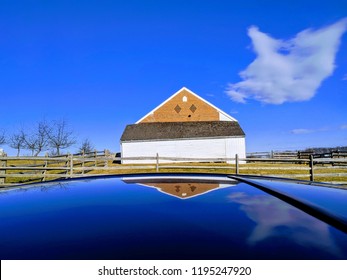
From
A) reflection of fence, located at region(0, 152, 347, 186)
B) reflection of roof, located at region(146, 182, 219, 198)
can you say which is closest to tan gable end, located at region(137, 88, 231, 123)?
reflection of fence, located at region(0, 152, 347, 186)

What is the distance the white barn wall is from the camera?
30.8 metres

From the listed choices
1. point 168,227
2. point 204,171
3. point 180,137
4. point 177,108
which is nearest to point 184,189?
point 168,227

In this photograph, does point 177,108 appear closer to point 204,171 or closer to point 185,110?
point 185,110

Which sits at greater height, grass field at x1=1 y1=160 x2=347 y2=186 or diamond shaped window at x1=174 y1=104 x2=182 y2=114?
diamond shaped window at x1=174 y1=104 x2=182 y2=114

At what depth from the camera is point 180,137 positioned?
102 feet

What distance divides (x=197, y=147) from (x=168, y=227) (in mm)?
29997

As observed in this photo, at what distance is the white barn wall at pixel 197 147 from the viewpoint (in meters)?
30.8

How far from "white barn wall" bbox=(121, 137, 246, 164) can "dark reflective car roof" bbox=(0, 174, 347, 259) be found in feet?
95.0

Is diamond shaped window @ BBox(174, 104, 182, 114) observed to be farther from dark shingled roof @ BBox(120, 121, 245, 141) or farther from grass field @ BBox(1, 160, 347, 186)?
grass field @ BBox(1, 160, 347, 186)

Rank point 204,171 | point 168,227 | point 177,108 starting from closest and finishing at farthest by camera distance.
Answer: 1. point 168,227
2. point 204,171
3. point 177,108

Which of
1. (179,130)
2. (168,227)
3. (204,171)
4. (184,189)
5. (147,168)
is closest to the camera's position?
(168,227)

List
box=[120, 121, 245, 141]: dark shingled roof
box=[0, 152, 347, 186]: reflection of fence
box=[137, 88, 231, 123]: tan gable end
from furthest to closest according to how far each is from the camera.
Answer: box=[137, 88, 231, 123]: tan gable end → box=[120, 121, 245, 141]: dark shingled roof → box=[0, 152, 347, 186]: reflection of fence

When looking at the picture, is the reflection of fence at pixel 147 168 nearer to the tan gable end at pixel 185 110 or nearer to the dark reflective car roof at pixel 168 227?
the dark reflective car roof at pixel 168 227
